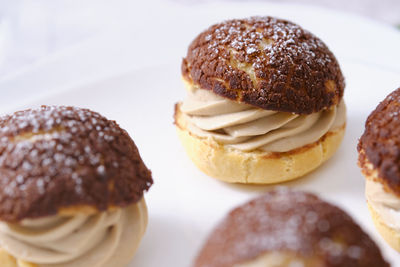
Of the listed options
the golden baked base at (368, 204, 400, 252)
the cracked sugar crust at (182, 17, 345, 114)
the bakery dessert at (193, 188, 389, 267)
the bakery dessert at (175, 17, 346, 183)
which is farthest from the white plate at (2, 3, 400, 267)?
the bakery dessert at (193, 188, 389, 267)

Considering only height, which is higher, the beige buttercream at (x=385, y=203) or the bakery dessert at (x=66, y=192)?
the bakery dessert at (x=66, y=192)

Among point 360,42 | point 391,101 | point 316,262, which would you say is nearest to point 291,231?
point 316,262

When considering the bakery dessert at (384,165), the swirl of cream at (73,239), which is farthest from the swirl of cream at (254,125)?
the swirl of cream at (73,239)

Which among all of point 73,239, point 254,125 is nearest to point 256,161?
point 254,125

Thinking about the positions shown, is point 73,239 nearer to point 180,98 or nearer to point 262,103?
point 262,103

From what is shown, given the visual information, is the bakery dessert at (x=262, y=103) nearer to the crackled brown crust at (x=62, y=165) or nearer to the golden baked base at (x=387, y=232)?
the golden baked base at (x=387, y=232)
